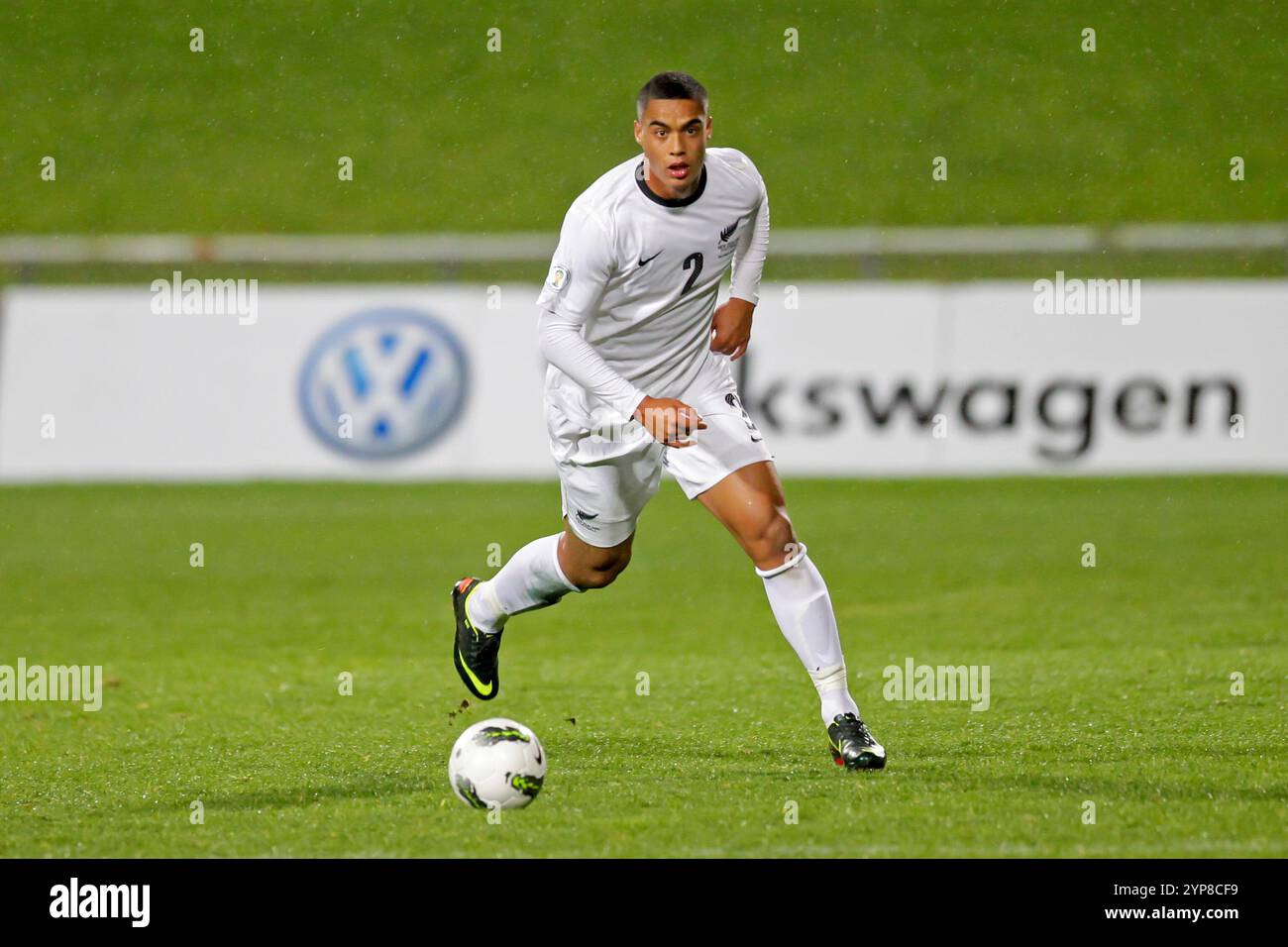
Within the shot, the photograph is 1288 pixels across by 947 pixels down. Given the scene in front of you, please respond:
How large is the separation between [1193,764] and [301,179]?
57.4ft

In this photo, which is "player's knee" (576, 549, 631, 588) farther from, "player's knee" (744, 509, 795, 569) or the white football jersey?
"player's knee" (744, 509, 795, 569)

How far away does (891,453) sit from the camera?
13.2 metres

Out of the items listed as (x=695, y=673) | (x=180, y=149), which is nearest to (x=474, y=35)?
(x=180, y=149)

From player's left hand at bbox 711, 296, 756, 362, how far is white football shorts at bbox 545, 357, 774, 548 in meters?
0.05

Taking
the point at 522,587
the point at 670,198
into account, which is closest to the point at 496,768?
→ the point at 522,587

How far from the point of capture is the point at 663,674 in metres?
7.82

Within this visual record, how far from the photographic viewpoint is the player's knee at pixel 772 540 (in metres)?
5.68

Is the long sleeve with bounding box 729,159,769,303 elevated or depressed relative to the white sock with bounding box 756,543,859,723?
elevated

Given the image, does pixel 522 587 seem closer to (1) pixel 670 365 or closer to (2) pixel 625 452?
(2) pixel 625 452

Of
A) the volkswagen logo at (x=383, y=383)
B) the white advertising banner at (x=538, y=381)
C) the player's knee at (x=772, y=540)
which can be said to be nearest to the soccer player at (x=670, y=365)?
the player's knee at (x=772, y=540)

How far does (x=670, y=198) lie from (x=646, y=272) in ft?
0.86

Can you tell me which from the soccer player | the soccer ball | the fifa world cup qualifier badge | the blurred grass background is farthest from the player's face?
the blurred grass background

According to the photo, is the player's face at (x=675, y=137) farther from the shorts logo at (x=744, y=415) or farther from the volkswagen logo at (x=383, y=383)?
the volkswagen logo at (x=383, y=383)

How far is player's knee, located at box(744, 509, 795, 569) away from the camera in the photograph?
568 cm
